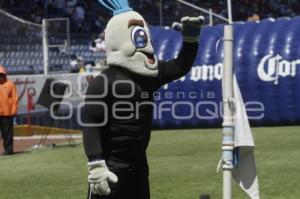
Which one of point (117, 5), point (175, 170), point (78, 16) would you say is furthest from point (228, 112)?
point (78, 16)

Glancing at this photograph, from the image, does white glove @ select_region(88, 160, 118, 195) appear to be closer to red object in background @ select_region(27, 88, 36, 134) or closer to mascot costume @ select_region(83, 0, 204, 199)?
mascot costume @ select_region(83, 0, 204, 199)

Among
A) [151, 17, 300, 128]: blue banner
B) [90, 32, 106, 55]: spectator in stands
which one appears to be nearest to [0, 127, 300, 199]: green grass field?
[151, 17, 300, 128]: blue banner

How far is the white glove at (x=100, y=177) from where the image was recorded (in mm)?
5254

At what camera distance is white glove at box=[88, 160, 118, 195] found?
5.25 metres

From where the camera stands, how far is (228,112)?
5.11 m

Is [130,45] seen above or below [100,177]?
above

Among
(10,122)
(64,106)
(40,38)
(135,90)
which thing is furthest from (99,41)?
(135,90)

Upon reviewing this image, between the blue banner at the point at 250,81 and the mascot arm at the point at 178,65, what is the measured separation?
12.3m

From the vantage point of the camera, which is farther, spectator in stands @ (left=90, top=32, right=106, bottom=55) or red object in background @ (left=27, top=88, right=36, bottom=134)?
spectator in stands @ (left=90, top=32, right=106, bottom=55)

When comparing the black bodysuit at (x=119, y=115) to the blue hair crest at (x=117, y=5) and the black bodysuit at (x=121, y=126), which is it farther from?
the blue hair crest at (x=117, y=5)

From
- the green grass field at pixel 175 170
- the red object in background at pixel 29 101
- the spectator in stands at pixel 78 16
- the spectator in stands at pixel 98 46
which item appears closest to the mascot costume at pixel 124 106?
the green grass field at pixel 175 170

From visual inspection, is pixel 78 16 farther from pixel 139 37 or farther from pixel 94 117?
pixel 94 117

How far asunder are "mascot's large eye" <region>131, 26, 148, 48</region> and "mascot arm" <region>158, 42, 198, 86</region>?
0.76 feet

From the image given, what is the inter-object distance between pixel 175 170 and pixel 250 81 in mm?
7729
